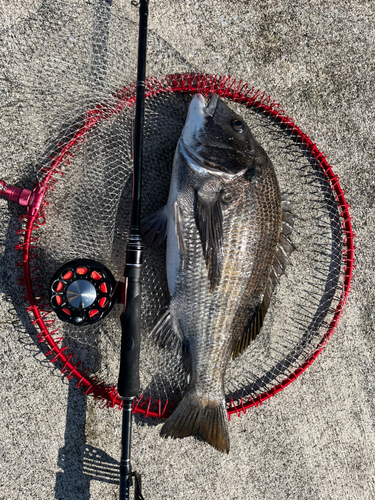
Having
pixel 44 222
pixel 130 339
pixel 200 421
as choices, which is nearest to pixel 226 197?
pixel 130 339

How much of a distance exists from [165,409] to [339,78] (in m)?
2.35

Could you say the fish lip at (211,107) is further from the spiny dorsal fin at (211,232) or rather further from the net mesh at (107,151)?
the spiny dorsal fin at (211,232)

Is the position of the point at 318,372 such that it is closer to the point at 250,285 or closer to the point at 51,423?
the point at 250,285

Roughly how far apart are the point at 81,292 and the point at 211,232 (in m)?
0.69

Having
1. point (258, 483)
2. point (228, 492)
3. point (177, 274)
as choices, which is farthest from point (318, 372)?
point (177, 274)

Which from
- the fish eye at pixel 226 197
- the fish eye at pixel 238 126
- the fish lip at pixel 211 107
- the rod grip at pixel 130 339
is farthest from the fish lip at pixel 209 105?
the rod grip at pixel 130 339

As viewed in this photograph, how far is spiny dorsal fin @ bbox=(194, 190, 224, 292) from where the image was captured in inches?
68.7

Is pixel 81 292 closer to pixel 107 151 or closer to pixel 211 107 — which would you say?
pixel 107 151

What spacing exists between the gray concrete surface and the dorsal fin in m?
0.62

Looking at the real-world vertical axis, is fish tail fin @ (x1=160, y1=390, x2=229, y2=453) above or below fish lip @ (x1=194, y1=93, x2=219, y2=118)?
below

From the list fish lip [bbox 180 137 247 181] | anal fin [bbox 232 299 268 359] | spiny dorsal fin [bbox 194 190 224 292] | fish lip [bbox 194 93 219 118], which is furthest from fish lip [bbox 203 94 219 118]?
anal fin [bbox 232 299 268 359]

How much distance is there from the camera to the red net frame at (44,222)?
1853 mm

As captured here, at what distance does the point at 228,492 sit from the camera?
7.15 ft

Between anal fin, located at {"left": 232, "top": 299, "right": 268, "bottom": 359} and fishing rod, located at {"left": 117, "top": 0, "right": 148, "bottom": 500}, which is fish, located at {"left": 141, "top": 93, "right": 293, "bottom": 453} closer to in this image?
anal fin, located at {"left": 232, "top": 299, "right": 268, "bottom": 359}
